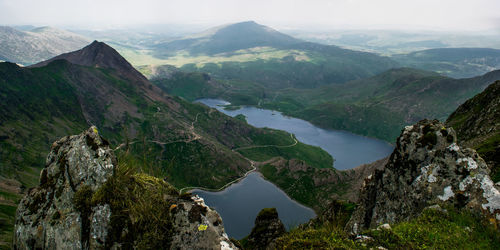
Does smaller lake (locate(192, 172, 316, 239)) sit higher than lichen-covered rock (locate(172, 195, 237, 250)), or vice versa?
lichen-covered rock (locate(172, 195, 237, 250))

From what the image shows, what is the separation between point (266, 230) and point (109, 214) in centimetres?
1680

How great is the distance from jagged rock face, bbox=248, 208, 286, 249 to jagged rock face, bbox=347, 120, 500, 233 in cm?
669

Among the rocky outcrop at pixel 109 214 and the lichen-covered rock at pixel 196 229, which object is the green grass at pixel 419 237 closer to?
the lichen-covered rock at pixel 196 229

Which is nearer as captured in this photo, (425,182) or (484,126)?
(425,182)

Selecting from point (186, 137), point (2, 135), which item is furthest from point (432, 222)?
point (186, 137)

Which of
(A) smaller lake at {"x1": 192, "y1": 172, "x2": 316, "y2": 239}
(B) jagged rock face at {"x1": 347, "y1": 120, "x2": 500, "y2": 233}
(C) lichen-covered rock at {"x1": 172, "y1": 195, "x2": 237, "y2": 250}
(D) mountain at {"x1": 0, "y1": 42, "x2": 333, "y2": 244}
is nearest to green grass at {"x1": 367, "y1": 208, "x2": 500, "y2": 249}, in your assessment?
(B) jagged rock face at {"x1": 347, "y1": 120, "x2": 500, "y2": 233}

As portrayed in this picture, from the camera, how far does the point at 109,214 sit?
10.8 meters

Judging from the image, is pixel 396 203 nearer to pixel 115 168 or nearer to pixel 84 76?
pixel 115 168

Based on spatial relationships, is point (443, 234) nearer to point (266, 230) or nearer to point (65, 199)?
point (266, 230)

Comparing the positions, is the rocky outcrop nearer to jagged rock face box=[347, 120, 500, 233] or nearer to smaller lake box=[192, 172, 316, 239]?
jagged rock face box=[347, 120, 500, 233]

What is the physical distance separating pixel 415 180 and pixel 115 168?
16.9 m

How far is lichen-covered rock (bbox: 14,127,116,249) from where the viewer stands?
36.3 ft

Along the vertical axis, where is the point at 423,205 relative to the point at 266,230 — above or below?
above

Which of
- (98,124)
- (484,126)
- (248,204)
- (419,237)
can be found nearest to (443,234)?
(419,237)
